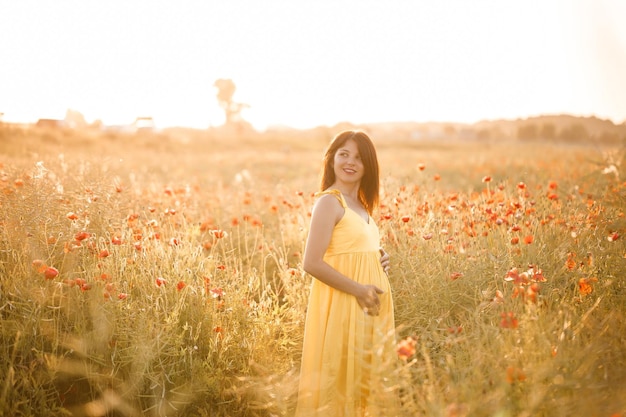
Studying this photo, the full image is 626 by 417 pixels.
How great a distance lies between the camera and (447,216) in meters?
4.02

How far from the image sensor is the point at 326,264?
7.91ft

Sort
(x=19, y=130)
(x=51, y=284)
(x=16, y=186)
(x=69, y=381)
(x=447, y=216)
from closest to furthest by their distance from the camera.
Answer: (x=69, y=381), (x=51, y=284), (x=16, y=186), (x=447, y=216), (x=19, y=130)

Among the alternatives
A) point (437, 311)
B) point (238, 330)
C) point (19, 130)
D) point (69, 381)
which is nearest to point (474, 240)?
point (437, 311)

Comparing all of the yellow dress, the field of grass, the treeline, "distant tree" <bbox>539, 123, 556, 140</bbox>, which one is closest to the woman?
the yellow dress

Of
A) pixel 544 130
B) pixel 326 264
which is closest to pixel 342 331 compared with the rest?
pixel 326 264

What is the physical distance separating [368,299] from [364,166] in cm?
81

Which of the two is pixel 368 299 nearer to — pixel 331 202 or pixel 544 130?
pixel 331 202

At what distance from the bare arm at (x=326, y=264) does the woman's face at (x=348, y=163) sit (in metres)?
0.32

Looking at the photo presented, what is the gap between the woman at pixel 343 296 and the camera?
7.91ft

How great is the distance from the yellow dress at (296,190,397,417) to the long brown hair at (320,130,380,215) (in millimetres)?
320

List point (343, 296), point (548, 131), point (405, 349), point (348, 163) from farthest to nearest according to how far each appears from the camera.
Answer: point (548, 131) < point (348, 163) < point (343, 296) < point (405, 349)

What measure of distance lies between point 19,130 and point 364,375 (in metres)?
16.4

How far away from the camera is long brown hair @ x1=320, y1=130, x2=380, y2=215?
2.76m

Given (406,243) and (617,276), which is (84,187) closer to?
(406,243)
